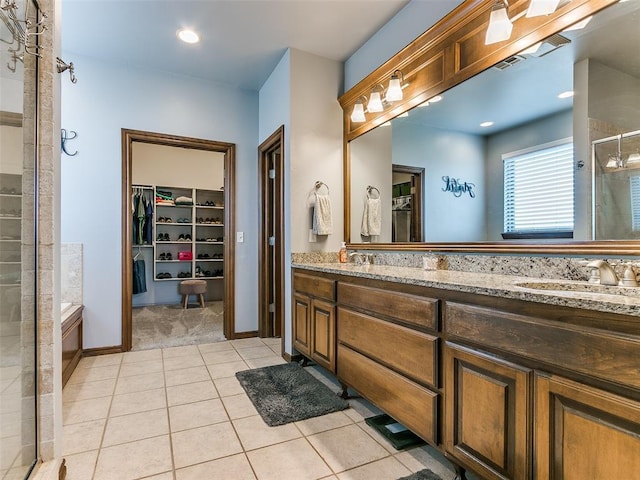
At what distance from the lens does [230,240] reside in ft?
12.6

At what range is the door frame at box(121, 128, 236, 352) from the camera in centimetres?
338

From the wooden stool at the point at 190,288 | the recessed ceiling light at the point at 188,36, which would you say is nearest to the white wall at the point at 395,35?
the recessed ceiling light at the point at 188,36

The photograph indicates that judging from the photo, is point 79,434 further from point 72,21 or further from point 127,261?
point 72,21

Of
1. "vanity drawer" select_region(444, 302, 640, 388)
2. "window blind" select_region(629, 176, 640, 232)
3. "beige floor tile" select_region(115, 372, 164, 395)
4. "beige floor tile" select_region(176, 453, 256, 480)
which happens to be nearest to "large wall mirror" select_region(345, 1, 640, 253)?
"window blind" select_region(629, 176, 640, 232)

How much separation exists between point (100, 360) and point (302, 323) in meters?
1.89

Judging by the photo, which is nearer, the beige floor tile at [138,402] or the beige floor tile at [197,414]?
the beige floor tile at [197,414]

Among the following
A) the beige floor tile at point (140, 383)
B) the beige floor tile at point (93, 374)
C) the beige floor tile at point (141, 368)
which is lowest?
the beige floor tile at point (141, 368)

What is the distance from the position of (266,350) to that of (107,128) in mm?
2646

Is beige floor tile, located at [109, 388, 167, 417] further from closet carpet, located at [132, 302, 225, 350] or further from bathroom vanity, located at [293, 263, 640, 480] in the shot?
bathroom vanity, located at [293, 263, 640, 480]

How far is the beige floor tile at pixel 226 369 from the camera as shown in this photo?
109 inches

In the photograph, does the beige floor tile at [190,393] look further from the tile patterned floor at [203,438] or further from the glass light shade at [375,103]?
the glass light shade at [375,103]

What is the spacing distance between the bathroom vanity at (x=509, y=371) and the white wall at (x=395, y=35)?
1.79 meters

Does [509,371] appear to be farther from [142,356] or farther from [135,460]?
[142,356]

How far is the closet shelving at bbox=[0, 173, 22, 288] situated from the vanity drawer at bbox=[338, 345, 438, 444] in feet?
5.58
